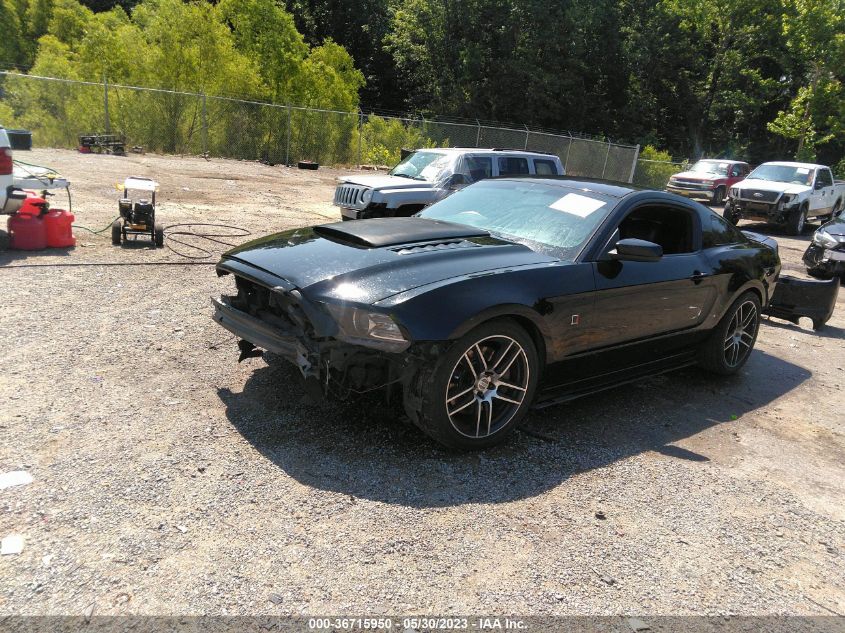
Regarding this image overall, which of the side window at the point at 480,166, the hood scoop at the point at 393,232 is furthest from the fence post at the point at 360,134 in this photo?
the hood scoop at the point at 393,232

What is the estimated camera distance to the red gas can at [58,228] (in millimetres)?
7645

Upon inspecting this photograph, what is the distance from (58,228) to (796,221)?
17977 mm

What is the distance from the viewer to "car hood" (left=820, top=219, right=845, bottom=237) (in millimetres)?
10992

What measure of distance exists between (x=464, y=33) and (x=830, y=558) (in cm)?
3750

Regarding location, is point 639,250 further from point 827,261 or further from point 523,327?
point 827,261

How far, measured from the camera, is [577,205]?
187 inches

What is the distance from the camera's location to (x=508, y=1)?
35531mm

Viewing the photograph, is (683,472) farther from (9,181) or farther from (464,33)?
(464,33)

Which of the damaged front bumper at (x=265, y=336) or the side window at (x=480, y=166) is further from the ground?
the side window at (x=480, y=166)

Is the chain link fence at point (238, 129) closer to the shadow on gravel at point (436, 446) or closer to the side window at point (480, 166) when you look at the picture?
the side window at point (480, 166)

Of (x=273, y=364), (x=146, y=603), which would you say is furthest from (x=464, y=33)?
(x=146, y=603)

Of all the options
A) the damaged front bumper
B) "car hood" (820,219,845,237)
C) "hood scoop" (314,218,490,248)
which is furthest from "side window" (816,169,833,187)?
the damaged front bumper

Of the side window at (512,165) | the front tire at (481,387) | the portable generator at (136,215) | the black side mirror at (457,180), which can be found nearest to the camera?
the front tire at (481,387)

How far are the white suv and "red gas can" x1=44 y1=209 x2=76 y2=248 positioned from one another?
4.14 m
